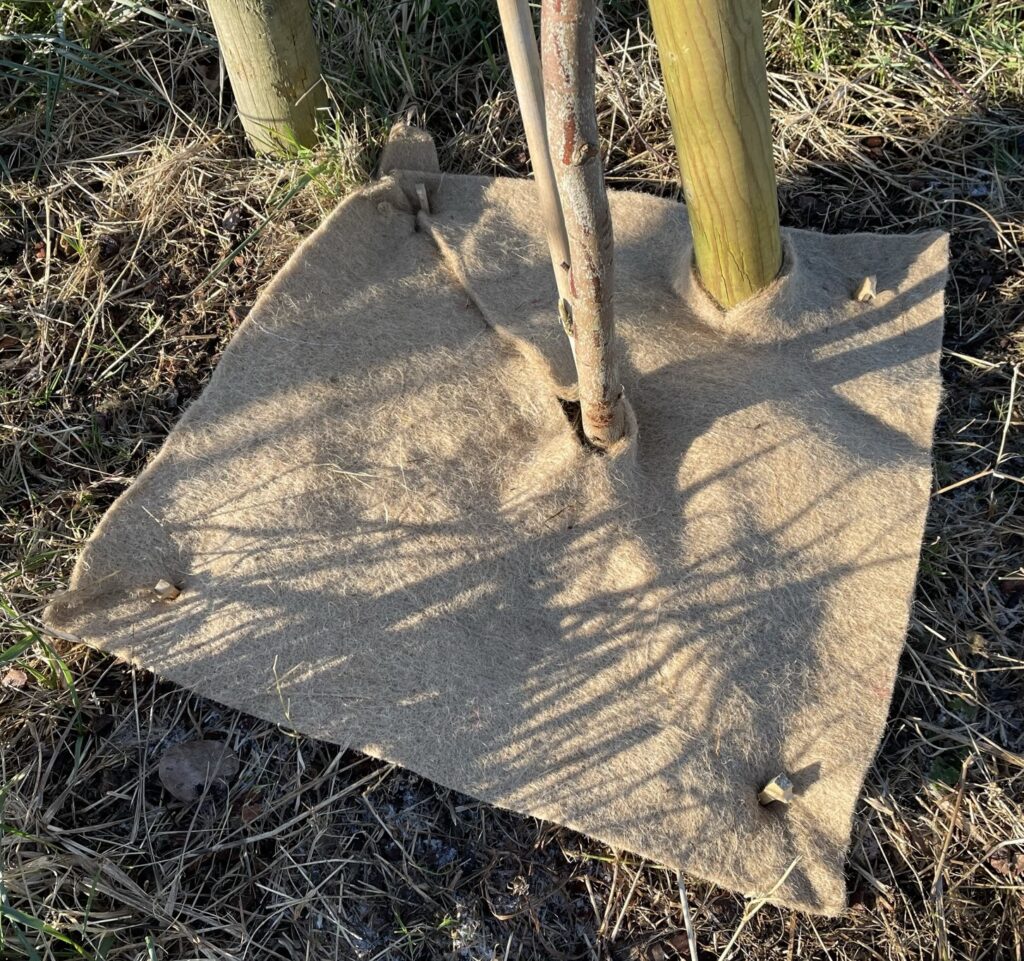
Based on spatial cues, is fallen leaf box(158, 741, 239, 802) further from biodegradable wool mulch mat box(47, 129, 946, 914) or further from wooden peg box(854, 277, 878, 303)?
wooden peg box(854, 277, 878, 303)

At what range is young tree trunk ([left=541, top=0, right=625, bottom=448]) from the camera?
A: 812mm

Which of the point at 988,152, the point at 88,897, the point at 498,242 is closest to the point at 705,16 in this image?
the point at 498,242

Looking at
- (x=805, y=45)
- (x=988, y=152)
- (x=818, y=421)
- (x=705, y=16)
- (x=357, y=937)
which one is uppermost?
(x=705, y=16)

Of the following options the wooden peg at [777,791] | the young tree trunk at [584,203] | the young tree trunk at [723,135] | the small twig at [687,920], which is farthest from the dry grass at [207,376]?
the young tree trunk at [584,203]

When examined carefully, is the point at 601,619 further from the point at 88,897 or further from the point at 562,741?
the point at 88,897

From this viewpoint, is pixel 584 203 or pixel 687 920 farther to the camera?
pixel 687 920

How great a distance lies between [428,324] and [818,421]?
1.91 ft

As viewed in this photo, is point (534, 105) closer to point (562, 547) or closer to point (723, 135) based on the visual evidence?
point (723, 135)

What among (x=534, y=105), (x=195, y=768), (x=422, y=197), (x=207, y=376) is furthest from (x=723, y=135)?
(x=195, y=768)

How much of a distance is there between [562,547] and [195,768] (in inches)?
22.1

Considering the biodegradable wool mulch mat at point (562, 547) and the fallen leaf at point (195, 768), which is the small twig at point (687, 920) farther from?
the fallen leaf at point (195, 768)

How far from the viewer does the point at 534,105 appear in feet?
3.51

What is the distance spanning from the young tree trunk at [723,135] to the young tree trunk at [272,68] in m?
0.64

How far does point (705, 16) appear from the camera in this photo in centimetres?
105
